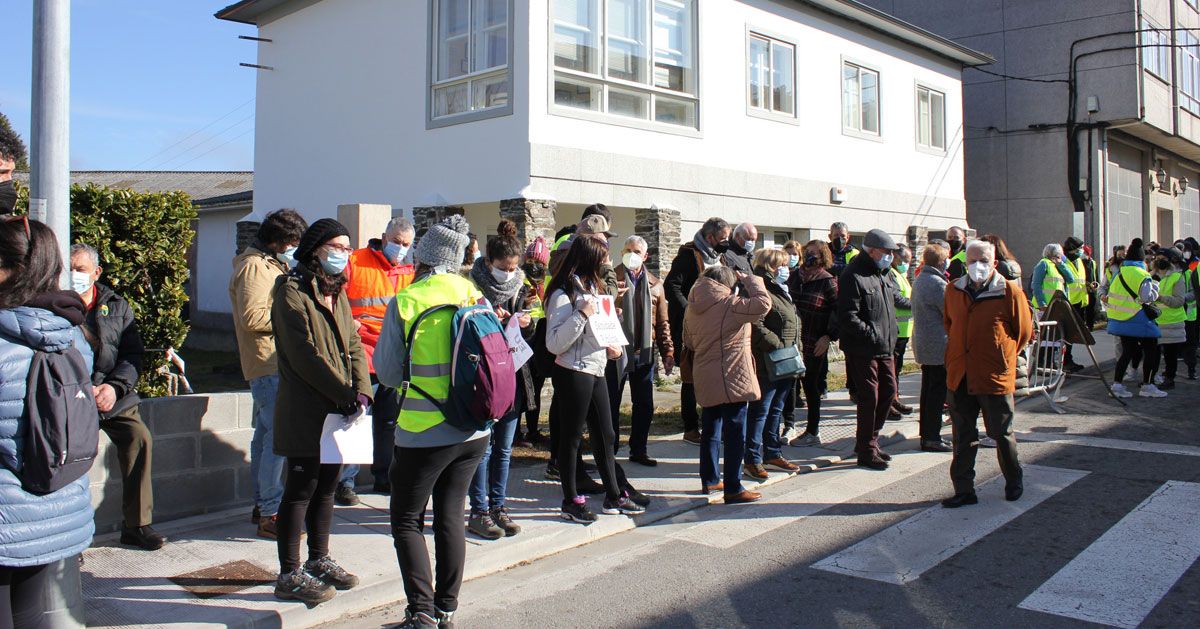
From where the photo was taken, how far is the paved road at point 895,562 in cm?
453

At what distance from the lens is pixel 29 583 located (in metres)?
2.98

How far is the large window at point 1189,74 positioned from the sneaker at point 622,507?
26994 millimetres

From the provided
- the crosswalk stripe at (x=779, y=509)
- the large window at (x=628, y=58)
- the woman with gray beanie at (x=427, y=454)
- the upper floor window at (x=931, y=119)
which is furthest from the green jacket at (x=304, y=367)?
the upper floor window at (x=931, y=119)

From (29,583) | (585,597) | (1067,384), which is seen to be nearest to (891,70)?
(1067,384)

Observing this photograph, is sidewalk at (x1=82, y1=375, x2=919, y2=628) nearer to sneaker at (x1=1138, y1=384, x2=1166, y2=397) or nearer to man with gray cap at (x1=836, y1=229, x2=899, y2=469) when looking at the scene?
man with gray cap at (x1=836, y1=229, x2=899, y2=469)

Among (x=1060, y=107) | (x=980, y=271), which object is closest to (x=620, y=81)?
(x=980, y=271)

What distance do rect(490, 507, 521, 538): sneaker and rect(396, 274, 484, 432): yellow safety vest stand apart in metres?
1.79

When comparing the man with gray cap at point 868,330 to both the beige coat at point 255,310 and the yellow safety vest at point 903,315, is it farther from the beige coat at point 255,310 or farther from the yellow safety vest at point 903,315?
the beige coat at point 255,310

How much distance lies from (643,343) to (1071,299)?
8612 millimetres

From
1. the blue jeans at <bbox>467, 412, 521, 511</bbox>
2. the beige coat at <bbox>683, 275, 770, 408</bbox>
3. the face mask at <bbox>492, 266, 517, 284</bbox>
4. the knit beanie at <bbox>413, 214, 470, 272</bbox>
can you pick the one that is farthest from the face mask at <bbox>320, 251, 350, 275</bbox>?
the beige coat at <bbox>683, 275, 770, 408</bbox>

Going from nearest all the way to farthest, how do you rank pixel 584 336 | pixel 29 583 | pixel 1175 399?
1. pixel 29 583
2. pixel 584 336
3. pixel 1175 399

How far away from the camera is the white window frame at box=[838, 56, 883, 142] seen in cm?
1767

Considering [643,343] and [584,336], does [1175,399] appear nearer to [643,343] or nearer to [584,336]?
[643,343]

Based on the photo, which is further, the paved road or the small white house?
the small white house
